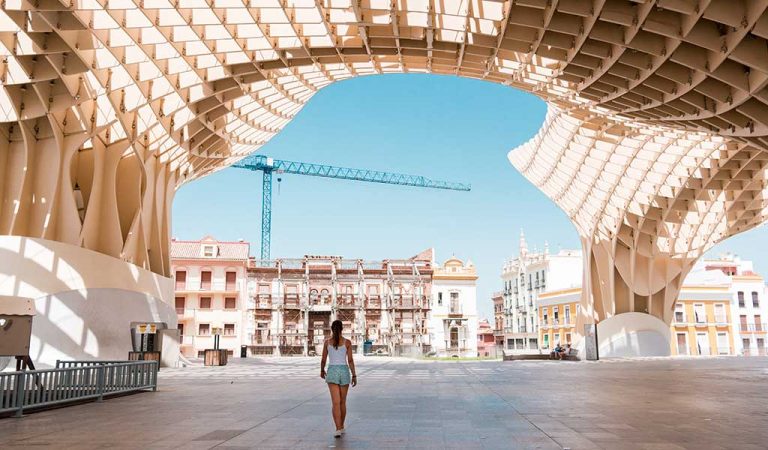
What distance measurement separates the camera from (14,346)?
13.3m

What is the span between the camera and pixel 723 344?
72688 mm

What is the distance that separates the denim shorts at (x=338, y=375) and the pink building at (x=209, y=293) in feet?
187

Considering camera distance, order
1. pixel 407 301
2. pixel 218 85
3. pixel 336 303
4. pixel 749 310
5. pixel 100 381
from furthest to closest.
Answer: pixel 749 310, pixel 407 301, pixel 336 303, pixel 218 85, pixel 100 381

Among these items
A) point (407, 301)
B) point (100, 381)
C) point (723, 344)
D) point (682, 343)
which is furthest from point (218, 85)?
point (723, 344)

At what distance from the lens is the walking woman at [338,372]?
931 centimetres

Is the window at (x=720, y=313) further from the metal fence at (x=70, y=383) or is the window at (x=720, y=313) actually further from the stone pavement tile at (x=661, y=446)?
the stone pavement tile at (x=661, y=446)

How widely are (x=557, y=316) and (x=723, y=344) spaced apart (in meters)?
18.7

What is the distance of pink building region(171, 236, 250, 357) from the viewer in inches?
2557

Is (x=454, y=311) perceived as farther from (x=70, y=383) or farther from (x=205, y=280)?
(x=70, y=383)

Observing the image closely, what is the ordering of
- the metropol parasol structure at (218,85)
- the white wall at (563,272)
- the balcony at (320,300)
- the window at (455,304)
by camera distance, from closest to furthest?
the metropol parasol structure at (218,85)
the balcony at (320,300)
the window at (455,304)
the white wall at (563,272)

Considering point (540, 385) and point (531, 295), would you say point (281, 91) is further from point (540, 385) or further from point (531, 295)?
point (531, 295)

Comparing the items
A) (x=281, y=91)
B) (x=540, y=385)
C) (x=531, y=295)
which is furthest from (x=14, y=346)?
(x=531, y=295)

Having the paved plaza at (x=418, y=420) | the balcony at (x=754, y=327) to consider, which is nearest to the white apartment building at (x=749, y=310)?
the balcony at (x=754, y=327)

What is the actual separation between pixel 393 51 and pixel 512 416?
19.6 meters
